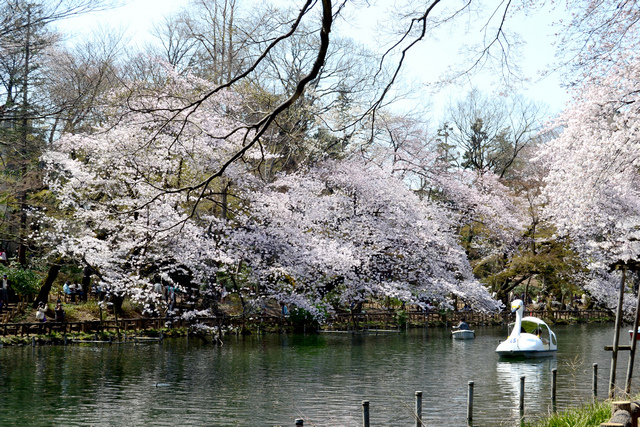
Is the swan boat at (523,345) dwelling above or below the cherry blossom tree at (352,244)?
below

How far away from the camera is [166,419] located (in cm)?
1106

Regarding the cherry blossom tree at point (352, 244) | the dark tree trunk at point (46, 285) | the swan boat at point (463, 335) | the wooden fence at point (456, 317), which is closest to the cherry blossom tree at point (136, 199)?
the dark tree trunk at point (46, 285)

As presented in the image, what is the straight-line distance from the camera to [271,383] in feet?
48.9

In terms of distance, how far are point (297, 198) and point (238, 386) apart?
13761mm

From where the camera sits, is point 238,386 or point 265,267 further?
point 265,267

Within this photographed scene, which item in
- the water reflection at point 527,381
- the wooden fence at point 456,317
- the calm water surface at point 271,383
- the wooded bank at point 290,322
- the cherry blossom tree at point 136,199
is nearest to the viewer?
the calm water surface at point 271,383

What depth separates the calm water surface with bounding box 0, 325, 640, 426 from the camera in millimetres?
11344

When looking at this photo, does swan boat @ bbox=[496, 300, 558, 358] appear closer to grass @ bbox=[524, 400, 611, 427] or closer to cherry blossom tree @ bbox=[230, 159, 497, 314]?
cherry blossom tree @ bbox=[230, 159, 497, 314]

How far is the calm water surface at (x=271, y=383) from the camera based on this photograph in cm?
1134

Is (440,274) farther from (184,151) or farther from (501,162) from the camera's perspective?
(501,162)

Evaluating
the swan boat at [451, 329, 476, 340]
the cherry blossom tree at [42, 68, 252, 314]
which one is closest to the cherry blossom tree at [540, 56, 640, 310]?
the swan boat at [451, 329, 476, 340]

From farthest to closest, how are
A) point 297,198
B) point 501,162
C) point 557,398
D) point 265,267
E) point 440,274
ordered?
point 501,162 < point 440,274 < point 297,198 < point 265,267 < point 557,398

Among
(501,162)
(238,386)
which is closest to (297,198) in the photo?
(238,386)

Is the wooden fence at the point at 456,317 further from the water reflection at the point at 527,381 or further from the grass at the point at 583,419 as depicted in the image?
the grass at the point at 583,419
